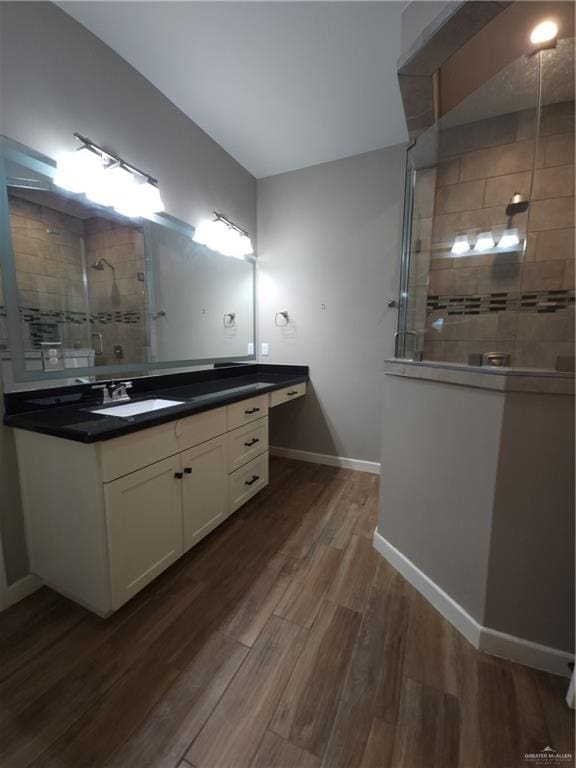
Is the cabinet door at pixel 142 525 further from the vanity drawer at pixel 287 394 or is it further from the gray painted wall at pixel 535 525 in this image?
the gray painted wall at pixel 535 525

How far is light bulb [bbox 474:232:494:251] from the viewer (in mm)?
2033

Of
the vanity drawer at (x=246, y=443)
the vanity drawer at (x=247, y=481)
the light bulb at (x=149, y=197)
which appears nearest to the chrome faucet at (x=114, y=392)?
the vanity drawer at (x=246, y=443)

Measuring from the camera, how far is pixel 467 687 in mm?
1016

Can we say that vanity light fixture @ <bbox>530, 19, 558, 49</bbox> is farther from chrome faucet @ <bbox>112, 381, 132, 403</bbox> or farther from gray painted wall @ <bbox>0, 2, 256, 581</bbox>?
chrome faucet @ <bbox>112, 381, 132, 403</bbox>

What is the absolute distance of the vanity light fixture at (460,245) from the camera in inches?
83.4

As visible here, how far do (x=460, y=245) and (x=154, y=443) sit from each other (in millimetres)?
A: 2345

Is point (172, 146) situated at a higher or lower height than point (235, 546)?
higher

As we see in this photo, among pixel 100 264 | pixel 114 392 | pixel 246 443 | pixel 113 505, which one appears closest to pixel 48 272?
pixel 100 264

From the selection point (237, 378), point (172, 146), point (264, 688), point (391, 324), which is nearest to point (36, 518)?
point (264, 688)

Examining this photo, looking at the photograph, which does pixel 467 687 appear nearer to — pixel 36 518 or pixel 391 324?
pixel 36 518

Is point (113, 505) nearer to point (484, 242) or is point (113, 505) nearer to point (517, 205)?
point (484, 242)

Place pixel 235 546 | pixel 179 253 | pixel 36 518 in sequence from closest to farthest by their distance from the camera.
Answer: pixel 36 518 < pixel 235 546 < pixel 179 253

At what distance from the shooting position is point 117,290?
1.69 meters

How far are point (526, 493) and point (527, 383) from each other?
0.39 metres
